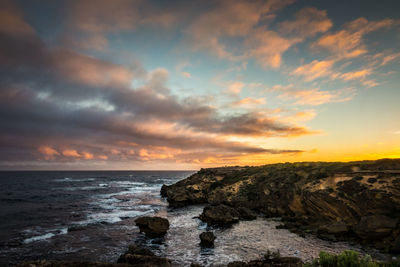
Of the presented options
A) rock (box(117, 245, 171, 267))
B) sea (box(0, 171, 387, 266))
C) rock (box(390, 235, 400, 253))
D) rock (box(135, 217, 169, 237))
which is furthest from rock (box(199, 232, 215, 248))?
rock (box(390, 235, 400, 253))

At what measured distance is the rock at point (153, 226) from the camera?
26.5m

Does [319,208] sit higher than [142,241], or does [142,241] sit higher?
[319,208]

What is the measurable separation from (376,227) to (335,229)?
13.0ft

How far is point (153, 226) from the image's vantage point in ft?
87.2

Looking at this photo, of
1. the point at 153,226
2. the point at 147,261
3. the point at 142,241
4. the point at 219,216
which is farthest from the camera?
the point at 219,216

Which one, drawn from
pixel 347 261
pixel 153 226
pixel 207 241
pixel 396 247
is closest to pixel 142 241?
pixel 153 226

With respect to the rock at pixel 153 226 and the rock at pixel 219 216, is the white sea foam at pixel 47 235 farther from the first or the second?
the rock at pixel 219 216

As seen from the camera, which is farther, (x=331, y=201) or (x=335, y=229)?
(x=331, y=201)

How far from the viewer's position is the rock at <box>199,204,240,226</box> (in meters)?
31.6

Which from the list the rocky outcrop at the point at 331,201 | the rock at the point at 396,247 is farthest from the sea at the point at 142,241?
the rocky outcrop at the point at 331,201

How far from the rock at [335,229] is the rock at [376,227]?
3.98 feet

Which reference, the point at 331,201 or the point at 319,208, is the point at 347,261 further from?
the point at 319,208

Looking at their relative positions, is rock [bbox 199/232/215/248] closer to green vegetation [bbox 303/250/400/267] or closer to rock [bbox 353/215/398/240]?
green vegetation [bbox 303/250/400/267]

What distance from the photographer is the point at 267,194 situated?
43.1 meters
